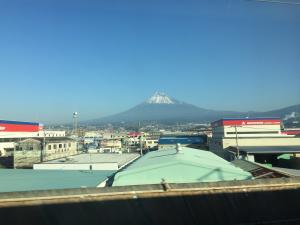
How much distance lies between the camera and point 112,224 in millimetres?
5512

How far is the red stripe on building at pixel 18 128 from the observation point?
4378cm

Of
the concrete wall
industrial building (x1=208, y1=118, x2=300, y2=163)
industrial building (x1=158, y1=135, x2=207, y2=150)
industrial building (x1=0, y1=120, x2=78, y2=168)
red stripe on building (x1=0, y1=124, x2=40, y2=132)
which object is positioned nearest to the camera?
industrial building (x1=0, y1=120, x2=78, y2=168)

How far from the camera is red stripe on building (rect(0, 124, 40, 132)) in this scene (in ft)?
144

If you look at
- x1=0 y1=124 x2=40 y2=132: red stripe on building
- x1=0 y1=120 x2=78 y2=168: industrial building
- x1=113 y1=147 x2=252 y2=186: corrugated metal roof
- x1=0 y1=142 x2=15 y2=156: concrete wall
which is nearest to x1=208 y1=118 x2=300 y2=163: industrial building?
x1=0 y1=120 x2=78 y2=168: industrial building


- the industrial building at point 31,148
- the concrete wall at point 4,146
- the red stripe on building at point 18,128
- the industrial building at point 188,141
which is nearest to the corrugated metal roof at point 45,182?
the industrial building at point 31,148

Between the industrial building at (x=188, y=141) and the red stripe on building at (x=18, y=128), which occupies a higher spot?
the red stripe on building at (x=18, y=128)

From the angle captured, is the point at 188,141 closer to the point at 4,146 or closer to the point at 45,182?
the point at 4,146

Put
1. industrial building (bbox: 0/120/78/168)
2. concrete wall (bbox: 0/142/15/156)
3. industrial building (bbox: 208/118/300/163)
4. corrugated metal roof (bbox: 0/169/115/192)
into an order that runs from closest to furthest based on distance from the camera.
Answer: corrugated metal roof (bbox: 0/169/115/192)
industrial building (bbox: 0/120/78/168)
industrial building (bbox: 208/118/300/163)
concrete wall (bbox: 0/142/15/156)

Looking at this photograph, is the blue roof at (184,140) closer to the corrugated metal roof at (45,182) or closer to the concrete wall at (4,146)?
the concrete wall at (4,146)

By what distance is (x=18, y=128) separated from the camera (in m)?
47.7

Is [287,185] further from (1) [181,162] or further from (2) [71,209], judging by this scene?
(1) [181,162]

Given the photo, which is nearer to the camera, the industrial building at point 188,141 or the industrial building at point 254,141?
the industrial building at point 254,141

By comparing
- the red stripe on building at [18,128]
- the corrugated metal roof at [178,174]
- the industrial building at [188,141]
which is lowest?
the industrial building at [188,141]

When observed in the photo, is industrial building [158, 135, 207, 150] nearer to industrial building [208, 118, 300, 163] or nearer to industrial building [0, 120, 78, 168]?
industrial building [208, 118, 300, 163]
